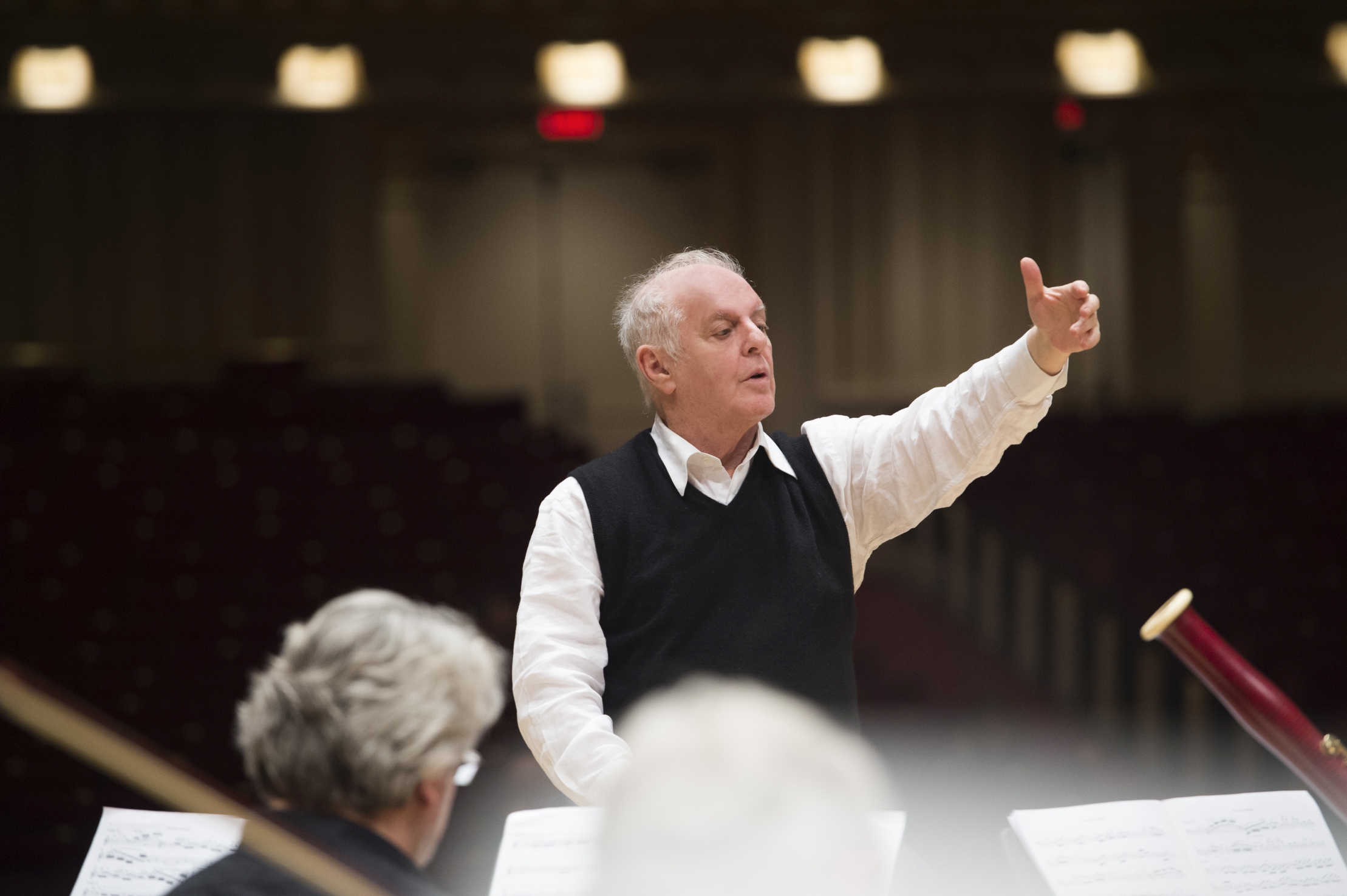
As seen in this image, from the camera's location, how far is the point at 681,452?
5.26 feet

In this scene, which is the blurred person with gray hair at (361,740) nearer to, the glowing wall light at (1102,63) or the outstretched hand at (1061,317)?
the outstretched hand at (1061,317)

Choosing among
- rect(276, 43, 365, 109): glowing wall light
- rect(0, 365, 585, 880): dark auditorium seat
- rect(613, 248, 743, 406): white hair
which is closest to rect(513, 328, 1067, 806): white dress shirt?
rect(613, 248, 743, 406): white hair

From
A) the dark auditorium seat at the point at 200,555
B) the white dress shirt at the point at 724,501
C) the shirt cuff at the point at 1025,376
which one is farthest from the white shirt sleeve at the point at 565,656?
the dark auditorium seat at the point at 200,555

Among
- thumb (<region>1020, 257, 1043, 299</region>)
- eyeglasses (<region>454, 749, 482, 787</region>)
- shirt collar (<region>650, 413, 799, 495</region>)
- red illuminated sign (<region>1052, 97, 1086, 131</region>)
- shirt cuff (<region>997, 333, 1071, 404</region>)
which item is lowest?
eyeglasses (<region>454, 749, 482, 787</region>)

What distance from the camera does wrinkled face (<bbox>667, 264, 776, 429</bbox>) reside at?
1.58 metres

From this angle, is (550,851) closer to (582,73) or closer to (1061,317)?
(1061,317)

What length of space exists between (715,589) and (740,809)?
0.89 meters

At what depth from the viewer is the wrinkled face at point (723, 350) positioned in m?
1.58

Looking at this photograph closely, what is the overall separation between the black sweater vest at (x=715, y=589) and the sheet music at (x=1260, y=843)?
1.39 ft

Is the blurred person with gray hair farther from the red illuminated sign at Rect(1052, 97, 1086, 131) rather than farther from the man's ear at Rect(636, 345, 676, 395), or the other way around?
the red illuminated sign at Rect(1052, 97, 1086, 131)

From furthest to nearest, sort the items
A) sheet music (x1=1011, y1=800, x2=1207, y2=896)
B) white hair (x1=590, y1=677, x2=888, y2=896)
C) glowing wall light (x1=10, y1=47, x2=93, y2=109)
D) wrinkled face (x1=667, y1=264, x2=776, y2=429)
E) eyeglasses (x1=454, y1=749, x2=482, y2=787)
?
glowing wall light (x1=10, y1=47, x2=93, y2=109)
wrinkled face (x1=667, y1=264, x2=776, y2=429)
sheet music (x1=1011, y1=800, x2=1207, y2=896)
eyeglasses (x1=454, y1=749, x2=482, y2=787)
white hair (x1=590, y1=677, x2=888, y2=896)

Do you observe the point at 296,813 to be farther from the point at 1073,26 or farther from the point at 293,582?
the point at 1073,26

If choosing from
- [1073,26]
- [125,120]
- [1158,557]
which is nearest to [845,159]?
[1073,26]

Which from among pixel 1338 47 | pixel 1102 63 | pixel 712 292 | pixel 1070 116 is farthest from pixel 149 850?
pixel 1070 116
